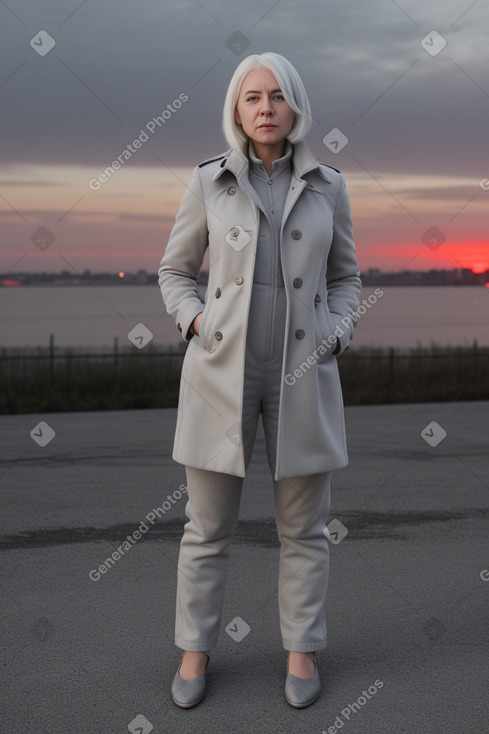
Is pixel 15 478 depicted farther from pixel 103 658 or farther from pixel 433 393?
pixel 433 393

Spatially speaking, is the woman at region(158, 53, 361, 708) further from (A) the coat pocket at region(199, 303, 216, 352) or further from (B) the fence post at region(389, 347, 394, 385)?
(B) the fence post at region(389, 347, 394, 385)

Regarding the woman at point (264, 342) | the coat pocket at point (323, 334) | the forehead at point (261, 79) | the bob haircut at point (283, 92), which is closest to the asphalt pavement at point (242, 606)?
the woman at point (264, 342)

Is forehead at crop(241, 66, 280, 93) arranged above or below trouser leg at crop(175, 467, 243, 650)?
above

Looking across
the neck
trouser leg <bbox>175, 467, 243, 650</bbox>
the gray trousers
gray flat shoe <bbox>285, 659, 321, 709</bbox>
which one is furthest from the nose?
gray flat shoe <bbox>285, 659, 321, 709</bbox>

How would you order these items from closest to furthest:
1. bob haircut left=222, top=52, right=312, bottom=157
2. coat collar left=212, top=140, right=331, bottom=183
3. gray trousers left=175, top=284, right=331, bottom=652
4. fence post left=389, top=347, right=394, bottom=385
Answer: bob haircut left=222, top=52, right=312, bottom=157, coat collar left=212, top=140, right=331, bottom=183, gray trousers left=175, top=284, right=331, bottom=652, fence post left=389, top=347, right=394, bottom=385

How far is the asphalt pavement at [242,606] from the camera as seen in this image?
3.71 metres

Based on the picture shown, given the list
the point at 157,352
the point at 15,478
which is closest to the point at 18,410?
the point at 157,352

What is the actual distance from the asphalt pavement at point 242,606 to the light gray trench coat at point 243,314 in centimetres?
87

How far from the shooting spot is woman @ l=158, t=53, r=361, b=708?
3652mm

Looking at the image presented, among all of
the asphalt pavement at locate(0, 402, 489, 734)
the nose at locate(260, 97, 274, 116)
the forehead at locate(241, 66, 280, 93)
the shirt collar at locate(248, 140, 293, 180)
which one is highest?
the forehead at locate(241, 66, 280, 93)

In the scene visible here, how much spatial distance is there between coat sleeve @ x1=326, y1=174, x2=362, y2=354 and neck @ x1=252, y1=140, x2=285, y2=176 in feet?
0.92

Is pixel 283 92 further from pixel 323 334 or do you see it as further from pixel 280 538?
pixel 280 538

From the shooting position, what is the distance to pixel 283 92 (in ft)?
11.7

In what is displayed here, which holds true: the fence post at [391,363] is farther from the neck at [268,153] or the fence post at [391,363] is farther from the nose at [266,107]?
the nose at [266,107]
